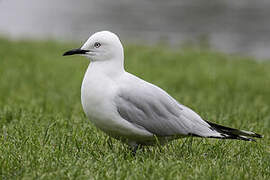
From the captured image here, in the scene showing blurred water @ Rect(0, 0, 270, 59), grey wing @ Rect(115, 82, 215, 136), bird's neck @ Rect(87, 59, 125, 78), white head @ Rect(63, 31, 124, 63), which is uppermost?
white head @ Rect(63, 31, 124, 63)

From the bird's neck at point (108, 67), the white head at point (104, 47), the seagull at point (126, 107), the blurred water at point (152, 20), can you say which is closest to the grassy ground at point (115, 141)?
the seagull at point (126, 107)

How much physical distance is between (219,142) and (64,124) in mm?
1493

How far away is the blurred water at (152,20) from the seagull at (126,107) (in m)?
10.5

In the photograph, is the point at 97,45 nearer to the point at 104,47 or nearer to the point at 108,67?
the point at 104,47

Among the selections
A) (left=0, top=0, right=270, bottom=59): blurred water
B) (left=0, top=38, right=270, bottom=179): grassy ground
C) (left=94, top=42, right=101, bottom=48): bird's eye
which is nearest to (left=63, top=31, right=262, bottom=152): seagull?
(left=94, top=42, right=101, bottom=48): bird's eye

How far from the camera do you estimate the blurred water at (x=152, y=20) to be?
15758mm

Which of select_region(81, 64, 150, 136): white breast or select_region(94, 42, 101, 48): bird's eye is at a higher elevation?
select_region(94, 42, 101, 48): bird's eye

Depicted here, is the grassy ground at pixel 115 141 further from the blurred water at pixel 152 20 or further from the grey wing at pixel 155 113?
the blurred water at pixel 152 20

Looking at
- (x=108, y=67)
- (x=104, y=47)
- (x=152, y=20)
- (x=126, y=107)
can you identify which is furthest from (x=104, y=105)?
(x=152, y=20)

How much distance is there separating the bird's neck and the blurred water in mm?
10559

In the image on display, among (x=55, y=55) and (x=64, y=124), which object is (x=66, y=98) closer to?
(x=64, y=124)

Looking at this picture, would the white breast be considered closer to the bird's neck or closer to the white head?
the bird's neck

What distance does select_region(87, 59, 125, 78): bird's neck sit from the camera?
13.6 feet

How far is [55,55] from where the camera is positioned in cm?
1002
